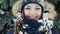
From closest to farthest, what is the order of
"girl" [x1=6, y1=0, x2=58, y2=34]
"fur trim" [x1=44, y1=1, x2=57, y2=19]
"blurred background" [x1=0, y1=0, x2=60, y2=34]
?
1. "girl" [x1=6, y1=0, x2=58, y2=34]
2. "fur trim" [x1=44, y1=1, x2=57, y2=19]
3. "blurred background" [x1=0, y1=0, x2=60, y2=34]

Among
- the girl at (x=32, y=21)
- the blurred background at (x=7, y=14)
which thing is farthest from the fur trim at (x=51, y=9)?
the girl at (x=32, y=21)

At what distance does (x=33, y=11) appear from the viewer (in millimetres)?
1638

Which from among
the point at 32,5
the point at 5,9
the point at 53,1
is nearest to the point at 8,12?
the point at 5,9

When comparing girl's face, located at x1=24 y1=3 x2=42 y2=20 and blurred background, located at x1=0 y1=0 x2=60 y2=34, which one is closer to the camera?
girl's face, located at x1=24 y1=3 x2=42 y2=20

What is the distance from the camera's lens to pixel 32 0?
65.3 inches

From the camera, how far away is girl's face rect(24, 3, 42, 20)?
1.63 m

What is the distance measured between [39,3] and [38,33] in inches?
8.8

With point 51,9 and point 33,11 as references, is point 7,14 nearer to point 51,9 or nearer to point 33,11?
point 51,9

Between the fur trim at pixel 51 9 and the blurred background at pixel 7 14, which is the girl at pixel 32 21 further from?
the blurred background at pixel 7 14

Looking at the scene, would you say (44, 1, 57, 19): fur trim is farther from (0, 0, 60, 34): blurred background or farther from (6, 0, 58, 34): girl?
(6, 0, 58, 34): girl

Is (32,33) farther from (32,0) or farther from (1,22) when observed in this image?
(1,22)

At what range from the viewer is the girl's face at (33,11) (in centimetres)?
163

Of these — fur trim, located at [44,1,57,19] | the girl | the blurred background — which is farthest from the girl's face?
the blurred background

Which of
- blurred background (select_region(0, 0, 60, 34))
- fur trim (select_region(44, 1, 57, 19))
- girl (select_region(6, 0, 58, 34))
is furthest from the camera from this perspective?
blurred background (select_region(0, 0, 60, 34))
